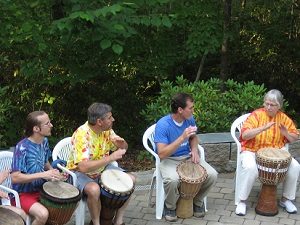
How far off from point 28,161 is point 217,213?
77.2 inches

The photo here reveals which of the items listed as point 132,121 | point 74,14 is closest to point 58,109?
point 132,121

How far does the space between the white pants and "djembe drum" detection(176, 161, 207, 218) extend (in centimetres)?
44

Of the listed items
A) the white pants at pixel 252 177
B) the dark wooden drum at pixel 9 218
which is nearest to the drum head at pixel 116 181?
the dark wooden drum at pixel 9 218

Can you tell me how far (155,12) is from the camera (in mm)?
6156

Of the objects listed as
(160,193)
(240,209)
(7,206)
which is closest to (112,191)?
(160,193)

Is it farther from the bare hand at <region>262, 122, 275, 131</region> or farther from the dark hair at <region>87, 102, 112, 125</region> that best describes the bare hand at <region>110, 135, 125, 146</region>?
the bare hand at <region>262, 122, 275, 131</region>

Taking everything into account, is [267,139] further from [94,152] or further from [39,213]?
[39,213]

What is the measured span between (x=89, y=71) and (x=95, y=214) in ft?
9.60

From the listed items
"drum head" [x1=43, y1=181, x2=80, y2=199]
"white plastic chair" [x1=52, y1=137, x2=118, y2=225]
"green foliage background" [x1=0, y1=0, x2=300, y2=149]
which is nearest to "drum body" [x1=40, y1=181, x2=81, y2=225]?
"drum head" [x1=43, y1=181, x2=80, y2=199]

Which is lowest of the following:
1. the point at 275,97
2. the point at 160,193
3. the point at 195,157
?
the point at 160,193

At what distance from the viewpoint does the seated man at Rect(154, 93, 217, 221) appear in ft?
16.3

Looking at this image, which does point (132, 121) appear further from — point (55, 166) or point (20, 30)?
point (55, 166)

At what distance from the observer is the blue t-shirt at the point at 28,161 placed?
4312 mm

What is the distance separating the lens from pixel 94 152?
4695 mm
